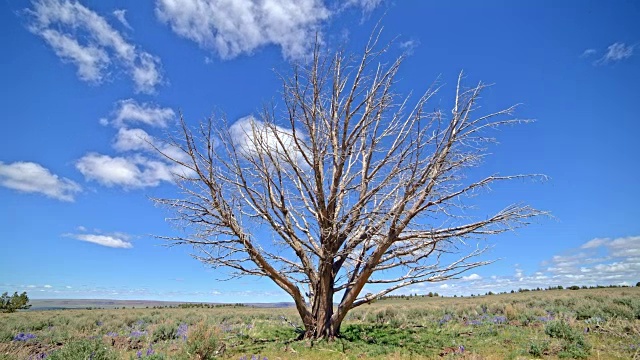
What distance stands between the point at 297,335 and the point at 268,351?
103 inches

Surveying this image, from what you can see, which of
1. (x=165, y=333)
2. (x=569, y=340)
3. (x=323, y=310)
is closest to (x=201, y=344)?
(x=323, y=310)

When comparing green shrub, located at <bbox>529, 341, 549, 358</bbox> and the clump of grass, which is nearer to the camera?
the clump of grass

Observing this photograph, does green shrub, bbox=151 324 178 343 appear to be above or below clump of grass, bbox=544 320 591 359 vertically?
below

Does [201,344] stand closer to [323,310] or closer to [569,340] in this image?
[323,310]

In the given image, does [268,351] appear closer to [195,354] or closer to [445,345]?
[195,354]

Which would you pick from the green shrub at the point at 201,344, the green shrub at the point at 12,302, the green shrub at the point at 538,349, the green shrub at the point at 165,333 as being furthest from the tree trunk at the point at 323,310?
the green shrub at the point at 12,302

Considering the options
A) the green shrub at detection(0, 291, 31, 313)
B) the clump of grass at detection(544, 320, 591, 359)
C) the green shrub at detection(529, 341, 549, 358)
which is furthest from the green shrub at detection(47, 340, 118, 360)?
the green shrub at detection(0, 291, 31, 313)

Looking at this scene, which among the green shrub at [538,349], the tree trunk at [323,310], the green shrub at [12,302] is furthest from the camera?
the green shrub at [12,302]

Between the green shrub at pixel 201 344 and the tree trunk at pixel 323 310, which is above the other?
the tree trunk at pixel 323 310

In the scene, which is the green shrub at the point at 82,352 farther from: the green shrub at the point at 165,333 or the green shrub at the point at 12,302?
the green shrub at the point at 12,302

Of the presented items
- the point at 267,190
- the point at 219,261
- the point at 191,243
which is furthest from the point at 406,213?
the point at 191,243

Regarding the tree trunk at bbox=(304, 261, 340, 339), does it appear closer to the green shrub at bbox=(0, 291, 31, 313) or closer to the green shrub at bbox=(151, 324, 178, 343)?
the green shrub at bbox=(151, 324, 178, 343)

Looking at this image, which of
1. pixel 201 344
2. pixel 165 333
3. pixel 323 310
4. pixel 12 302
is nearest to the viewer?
pixel 201 344

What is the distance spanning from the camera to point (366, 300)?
40.8 ft
